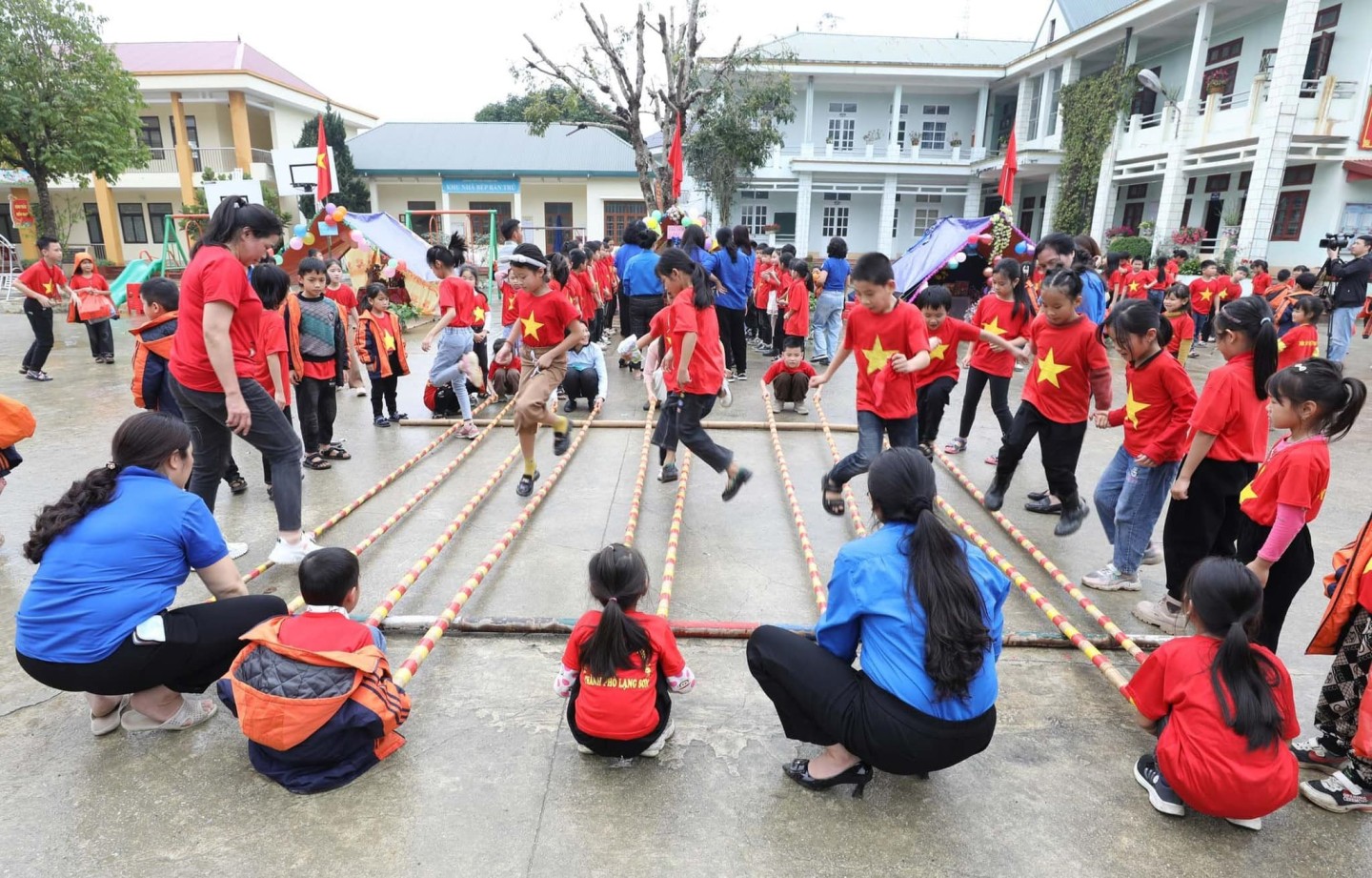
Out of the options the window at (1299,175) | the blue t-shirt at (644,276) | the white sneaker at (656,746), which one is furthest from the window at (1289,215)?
the white sneaker at (656,746)

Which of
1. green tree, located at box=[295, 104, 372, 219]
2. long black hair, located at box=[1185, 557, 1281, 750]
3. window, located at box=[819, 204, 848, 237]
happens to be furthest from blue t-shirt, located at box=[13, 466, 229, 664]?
green tree, located at box=[295, 104, 372, 219]

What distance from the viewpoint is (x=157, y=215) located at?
1111 inches

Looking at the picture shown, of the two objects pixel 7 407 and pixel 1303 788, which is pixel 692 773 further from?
pixel 7 407

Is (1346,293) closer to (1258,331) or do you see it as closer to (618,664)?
(1258,331)

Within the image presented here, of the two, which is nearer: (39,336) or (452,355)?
(452,355)

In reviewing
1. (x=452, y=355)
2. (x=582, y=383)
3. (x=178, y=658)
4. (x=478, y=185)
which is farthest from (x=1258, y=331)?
(x=478, y=185)

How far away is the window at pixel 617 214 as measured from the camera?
29.7 metres

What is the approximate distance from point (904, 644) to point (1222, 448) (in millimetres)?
2074

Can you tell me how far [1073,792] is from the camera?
248 cm

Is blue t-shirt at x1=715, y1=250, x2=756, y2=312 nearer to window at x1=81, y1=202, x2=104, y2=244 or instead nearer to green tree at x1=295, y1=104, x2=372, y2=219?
green tree at x1=295, y1=104, x2=372, y2=219

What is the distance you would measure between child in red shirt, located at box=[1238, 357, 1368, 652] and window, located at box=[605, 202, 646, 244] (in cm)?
2804

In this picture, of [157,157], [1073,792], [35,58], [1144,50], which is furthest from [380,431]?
[157,157]

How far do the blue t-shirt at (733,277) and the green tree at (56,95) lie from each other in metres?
16.4

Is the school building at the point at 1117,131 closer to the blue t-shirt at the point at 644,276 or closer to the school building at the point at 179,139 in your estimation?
the blue t-shirt at the point at 644,276
